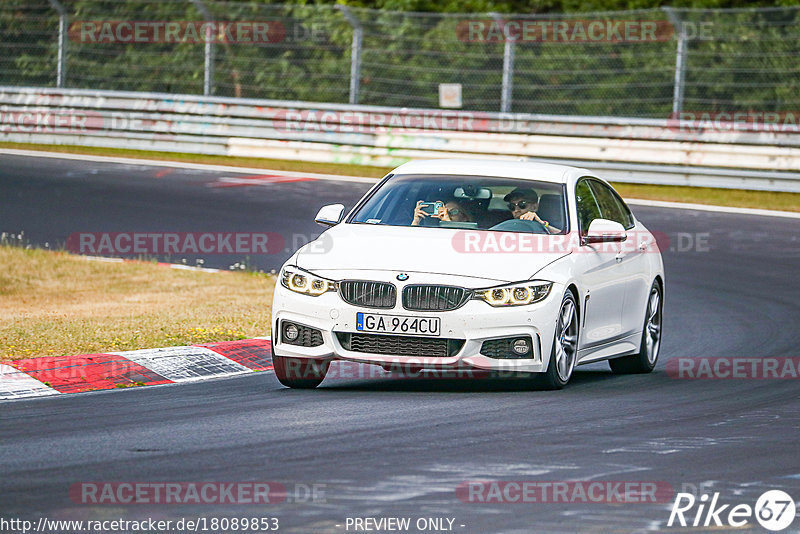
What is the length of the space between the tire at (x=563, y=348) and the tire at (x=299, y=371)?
1.40 m

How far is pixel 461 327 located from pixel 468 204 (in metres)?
1.50

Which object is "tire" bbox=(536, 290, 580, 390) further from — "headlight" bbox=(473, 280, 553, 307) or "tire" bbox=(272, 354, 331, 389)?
"tire" bbox=(272, 354, 331, 389)

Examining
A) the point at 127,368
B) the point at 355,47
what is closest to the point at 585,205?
the point at 127,368

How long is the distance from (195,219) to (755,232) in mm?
7516

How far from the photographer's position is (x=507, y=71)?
82.5 ft

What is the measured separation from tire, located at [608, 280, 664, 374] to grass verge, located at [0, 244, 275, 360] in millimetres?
2924

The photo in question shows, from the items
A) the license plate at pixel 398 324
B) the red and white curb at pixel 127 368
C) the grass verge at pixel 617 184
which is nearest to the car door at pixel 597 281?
the license plate at pixel 398 324

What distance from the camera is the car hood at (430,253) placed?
922cm

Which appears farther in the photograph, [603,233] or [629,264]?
[629,264]

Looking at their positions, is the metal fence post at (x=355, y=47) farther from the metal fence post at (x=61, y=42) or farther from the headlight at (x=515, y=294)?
the headlight at (x=515, y=294)

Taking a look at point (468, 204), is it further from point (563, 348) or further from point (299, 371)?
point (299, 371)

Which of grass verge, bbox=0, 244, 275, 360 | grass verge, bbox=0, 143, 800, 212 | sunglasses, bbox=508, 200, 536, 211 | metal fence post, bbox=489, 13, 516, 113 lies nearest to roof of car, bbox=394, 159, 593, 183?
sunglasses, bbox=508, 200, 536, 211

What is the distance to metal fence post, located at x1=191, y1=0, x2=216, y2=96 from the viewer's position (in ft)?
89.5

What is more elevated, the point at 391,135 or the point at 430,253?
the point at 430,253
